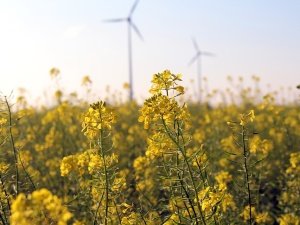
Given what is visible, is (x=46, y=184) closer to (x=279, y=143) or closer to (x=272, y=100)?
(x=272, y=100)

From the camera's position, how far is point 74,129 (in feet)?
26.8

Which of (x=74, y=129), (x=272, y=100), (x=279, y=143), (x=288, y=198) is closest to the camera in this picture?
(x=288, y=198)

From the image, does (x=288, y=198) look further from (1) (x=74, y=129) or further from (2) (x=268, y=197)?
(1) (x=74, y=129)

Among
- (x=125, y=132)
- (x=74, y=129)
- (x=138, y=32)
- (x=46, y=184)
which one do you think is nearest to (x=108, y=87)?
(x=138, y=32)

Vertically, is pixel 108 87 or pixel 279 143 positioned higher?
pixel 108 87

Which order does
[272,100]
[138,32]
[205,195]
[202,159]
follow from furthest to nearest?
[138,32] < [272,100] < [202,159] < [205,195]

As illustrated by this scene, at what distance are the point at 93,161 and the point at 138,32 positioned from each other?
13515mm

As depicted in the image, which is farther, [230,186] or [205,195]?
[230,186]

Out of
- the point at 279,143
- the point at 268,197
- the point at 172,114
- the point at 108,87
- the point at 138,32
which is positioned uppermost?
the point at 138,32

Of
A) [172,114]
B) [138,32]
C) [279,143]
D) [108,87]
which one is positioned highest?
[138,32]

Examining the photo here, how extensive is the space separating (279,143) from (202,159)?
5707 mm

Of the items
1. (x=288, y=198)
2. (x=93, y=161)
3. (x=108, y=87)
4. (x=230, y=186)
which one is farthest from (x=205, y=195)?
(x=108, y=87)

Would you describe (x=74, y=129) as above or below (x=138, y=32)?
below

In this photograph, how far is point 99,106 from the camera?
3.10 metres
